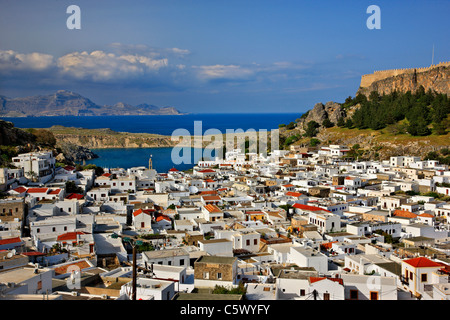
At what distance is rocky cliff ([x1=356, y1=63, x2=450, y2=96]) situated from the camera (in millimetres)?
30016

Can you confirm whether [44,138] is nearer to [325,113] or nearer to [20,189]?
[20,189]

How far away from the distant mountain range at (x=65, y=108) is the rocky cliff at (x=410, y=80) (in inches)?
1720

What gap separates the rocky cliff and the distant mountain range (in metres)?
43.7

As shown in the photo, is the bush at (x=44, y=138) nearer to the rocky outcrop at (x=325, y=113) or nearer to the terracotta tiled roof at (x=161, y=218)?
the terracotta tiled roof at (x=161, y=218)

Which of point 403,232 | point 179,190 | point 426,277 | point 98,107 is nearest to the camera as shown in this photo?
point 426,277

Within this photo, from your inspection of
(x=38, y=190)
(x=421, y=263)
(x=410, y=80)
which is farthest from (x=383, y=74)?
(x=421, y=263)

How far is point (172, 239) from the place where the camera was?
32.5ft

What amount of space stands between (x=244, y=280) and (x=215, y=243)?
2147mm

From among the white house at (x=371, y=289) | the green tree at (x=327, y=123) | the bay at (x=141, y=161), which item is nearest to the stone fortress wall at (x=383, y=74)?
the green tree at (x=327, y=123)

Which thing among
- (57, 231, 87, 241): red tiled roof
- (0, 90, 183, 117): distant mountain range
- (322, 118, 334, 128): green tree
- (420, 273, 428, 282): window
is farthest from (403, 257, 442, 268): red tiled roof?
(0, 90, 183, 117): distant mountain range

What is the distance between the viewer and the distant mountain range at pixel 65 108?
3305 inches

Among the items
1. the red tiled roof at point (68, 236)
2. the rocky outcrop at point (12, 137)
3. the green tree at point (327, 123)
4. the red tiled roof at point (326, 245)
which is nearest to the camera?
the red tiled roof at point (68, 236)
